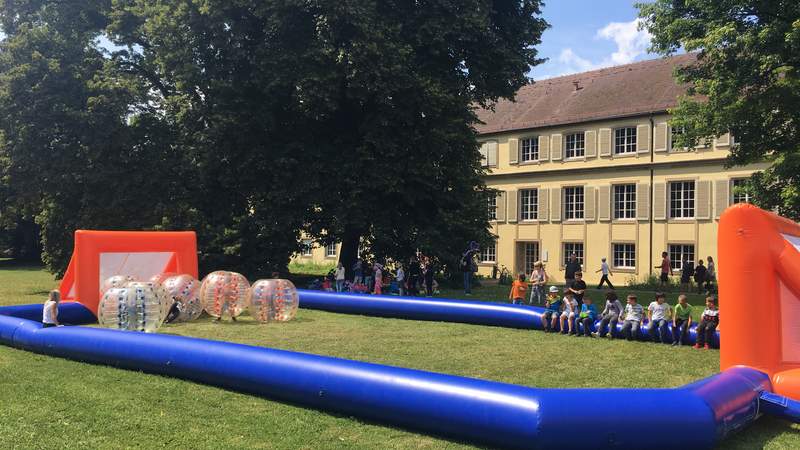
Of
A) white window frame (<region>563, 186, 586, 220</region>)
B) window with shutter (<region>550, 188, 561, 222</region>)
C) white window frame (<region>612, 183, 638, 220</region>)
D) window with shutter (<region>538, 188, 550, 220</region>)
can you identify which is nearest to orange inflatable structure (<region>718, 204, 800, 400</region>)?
white window frame (<region>612, 183, 638, 220</region>)

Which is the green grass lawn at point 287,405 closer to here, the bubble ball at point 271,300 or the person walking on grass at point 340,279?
the bubble ball at point 271,300

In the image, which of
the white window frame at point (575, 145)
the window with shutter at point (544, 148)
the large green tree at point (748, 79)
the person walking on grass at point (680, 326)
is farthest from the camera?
the window with shutter at point (544, 148)

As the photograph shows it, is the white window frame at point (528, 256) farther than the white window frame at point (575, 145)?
Yes

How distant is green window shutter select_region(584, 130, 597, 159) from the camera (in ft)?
116

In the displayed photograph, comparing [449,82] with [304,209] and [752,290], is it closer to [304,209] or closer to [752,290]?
[304,209]

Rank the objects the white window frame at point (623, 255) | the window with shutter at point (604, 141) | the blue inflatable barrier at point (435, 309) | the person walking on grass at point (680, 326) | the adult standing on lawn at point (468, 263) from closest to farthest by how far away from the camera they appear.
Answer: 1. the person walking on grass at point (680, 326)
2. the blue inflatable barrier at point (435, 309)
3. the adult standing on lawn at point (468, 263)
4. the white window frame at point (623, 255)
5. the window with shutter at point (604, 141)

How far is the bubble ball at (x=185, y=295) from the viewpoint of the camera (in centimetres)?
1520

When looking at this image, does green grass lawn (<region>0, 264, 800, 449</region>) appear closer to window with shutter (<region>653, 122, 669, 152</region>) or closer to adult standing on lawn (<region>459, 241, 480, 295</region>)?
adult standing on lawn (<region>459, 241, 480, 295</region>)

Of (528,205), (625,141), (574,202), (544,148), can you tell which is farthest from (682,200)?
(528,205)

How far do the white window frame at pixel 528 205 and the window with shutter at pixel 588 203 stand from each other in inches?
119

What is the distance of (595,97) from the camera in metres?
37.0

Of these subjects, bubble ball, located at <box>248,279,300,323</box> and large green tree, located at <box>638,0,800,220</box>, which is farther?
large green tree, located at <box>638,0,800,220</box>

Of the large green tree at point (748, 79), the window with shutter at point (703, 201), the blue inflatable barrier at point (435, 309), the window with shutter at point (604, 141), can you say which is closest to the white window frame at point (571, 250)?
the window with shutter at point (604, 141)

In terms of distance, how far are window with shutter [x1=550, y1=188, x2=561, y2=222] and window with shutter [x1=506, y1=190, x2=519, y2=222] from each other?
7.58 ft
